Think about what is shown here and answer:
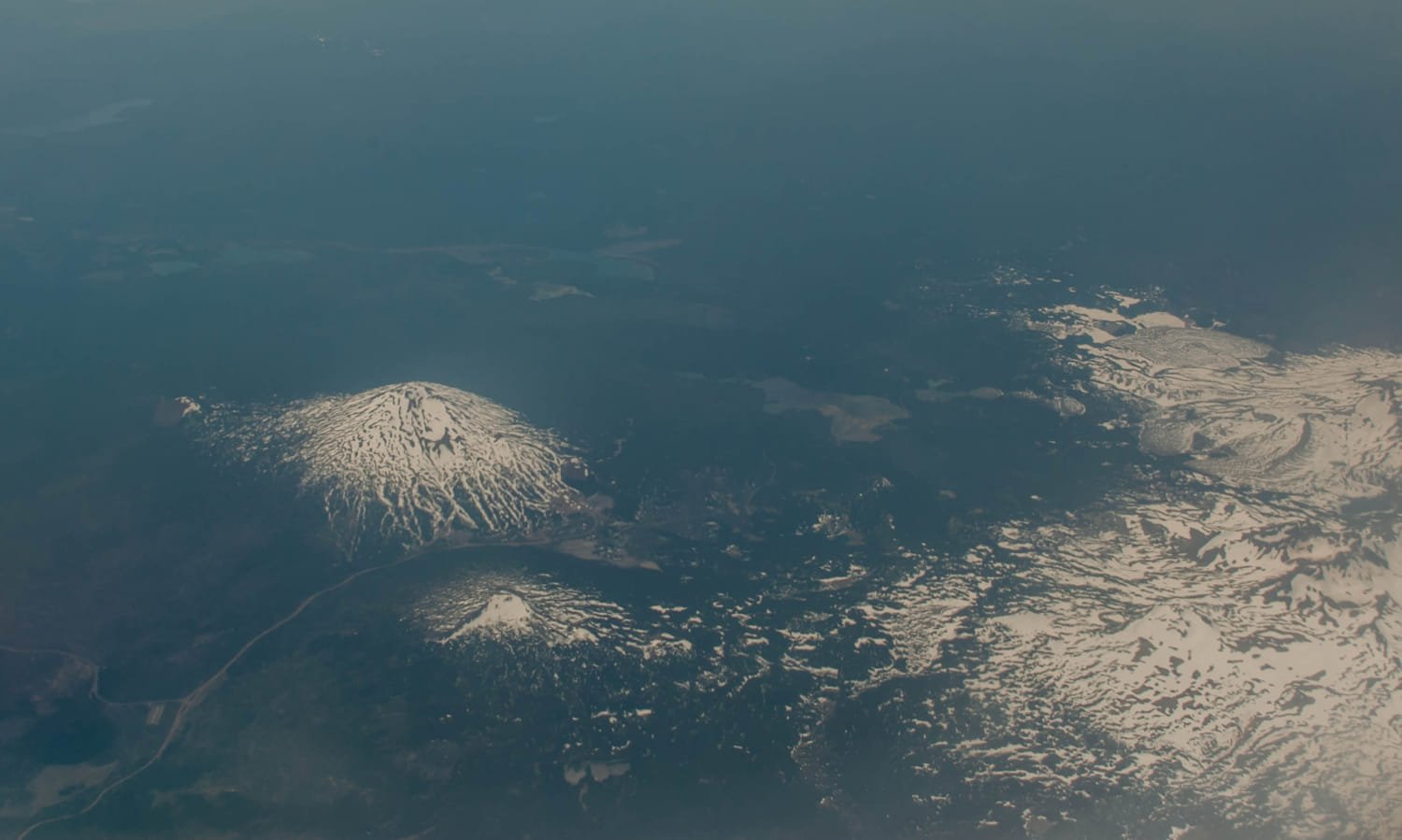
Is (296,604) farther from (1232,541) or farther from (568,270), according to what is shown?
(1232,541)

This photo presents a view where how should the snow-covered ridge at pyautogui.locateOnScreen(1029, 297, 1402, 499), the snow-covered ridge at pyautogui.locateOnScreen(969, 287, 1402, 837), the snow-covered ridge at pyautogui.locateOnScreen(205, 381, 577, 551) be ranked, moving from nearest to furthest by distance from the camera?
the snow-covered ridge at pyautogui.locateOnScreen(969, 287, 1402, 837), the snow-covered ridge at pyautogui.locateOnScreen(205, 381, 577, 551), the snow-covered ridge at pyautogui.locateOnScreen(1029, 297, 1402, 499)

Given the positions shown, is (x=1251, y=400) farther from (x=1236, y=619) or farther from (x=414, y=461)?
(x=414, y=461)

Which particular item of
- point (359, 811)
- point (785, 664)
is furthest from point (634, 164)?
point (359, 811)

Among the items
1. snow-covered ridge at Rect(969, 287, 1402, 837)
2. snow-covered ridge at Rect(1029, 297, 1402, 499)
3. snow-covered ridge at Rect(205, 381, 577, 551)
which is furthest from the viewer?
Answer: snow-covered ridge at Rect(1029, 297, 1402, 499)

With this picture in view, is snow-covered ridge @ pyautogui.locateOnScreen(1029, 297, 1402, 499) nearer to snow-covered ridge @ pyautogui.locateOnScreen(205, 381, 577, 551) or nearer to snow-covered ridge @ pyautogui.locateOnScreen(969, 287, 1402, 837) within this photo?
snow-covered ridge @ pyautogui.locateOnScreen(969, 287, 1402, 837)

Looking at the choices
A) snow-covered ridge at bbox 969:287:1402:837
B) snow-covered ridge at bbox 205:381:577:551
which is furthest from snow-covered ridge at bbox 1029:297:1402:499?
snow-covered ridge at bbox 205:381:577:551

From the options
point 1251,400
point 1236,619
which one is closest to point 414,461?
point 1236,619

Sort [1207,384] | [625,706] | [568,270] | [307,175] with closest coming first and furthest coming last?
[625,706] < [1207,384] < [568,270] < [307,175]

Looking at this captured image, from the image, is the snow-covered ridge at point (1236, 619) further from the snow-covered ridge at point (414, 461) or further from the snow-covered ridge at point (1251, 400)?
the snow-covered ridge at point (414, 461)
